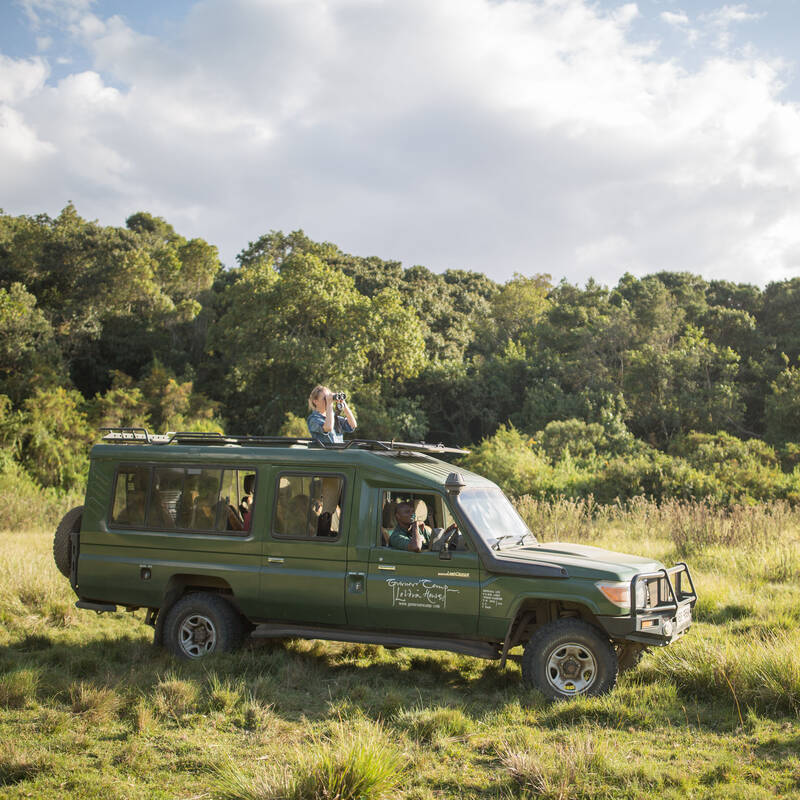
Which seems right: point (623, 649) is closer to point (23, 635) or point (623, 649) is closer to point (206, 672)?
point (206, 672)

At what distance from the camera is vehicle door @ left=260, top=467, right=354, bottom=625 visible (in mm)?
7242

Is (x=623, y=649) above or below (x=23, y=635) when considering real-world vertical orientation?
above

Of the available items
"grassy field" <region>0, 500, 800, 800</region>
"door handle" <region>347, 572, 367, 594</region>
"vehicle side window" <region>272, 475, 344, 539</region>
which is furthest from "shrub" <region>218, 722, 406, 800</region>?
"vehicle side window" <region>272, 475, 344, 539</region>

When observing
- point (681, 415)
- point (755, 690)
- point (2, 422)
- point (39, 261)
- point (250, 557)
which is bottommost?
point (755, 690)

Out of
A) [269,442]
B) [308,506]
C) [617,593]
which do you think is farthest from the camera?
[269,442]

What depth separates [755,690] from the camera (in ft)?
20.7

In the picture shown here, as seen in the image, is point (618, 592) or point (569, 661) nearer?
point (618, 592)

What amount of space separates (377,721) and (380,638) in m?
1.34

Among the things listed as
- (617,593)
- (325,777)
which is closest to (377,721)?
(325,777)

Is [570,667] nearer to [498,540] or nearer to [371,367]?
[498,540]

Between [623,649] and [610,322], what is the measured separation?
1234 inches

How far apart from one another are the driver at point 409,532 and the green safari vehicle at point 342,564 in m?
0.06

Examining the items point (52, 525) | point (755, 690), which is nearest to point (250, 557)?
point (755, 690)

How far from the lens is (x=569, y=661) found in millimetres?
6520
